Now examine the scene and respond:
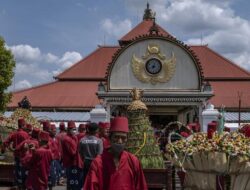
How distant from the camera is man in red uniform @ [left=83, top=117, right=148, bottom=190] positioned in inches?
190

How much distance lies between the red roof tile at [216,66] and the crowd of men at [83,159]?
23.3 metres

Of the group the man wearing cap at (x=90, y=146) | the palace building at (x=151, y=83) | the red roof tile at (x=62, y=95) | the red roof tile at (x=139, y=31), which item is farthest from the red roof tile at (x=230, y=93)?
the man wearing cap at (x=90, y=146)

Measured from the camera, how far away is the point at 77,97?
118 feet

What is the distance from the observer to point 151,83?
1141 inches

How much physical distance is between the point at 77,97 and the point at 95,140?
26.6 meters

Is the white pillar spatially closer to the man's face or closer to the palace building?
the palace building

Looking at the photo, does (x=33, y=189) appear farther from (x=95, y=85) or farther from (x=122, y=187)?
(x=95, y=85)

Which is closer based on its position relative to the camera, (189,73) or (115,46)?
(189,73)

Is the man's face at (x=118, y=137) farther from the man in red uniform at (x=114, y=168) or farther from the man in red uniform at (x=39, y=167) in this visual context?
the man in red uniform at (x=39, y=167)

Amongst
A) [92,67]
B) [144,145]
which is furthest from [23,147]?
A: [92,67]

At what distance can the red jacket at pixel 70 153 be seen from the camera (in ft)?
36.7

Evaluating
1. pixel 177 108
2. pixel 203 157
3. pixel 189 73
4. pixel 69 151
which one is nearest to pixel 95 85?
pixel 177 108

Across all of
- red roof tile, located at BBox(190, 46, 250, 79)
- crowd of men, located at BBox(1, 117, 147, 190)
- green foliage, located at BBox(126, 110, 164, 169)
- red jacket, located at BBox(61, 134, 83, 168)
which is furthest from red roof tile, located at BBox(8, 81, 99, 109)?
red jacket, located at BBox(61, 134, 83, 168)

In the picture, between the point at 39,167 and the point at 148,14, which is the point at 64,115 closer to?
the point at 148,14
